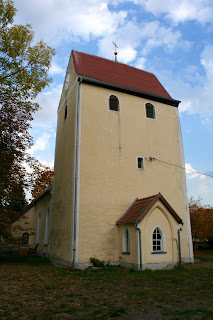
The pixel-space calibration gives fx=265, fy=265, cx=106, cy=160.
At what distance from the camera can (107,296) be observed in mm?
7734

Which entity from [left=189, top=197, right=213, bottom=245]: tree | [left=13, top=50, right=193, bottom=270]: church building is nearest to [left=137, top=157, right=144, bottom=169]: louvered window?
[left=13, top=50, right=193, bottom=270]: church building

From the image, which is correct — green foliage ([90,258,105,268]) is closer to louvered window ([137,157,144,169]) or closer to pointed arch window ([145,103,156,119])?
louvered window ([137,157,144,169])

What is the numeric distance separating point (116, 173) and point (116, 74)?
7.89m

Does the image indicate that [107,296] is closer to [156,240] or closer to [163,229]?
[156,240]

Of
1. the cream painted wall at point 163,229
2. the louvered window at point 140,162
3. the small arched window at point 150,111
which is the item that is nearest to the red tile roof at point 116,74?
the small arched window at point 150,111

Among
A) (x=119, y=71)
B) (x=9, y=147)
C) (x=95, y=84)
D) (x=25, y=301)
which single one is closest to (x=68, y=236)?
(x=9, y=147)

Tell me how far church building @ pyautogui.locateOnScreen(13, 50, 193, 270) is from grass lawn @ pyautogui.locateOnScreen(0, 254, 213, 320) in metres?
2.67

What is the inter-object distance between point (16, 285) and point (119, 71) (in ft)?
52.6

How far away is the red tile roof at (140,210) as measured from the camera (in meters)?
13.7

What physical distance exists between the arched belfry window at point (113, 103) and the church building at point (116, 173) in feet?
0.31

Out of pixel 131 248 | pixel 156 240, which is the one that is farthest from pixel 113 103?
pixel 131 248

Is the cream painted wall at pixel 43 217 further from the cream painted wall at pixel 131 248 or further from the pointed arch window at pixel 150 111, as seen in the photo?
the pointed arch window at pixel 150 111

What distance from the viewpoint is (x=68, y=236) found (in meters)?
14.6

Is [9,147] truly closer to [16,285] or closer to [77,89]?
[77,89]
